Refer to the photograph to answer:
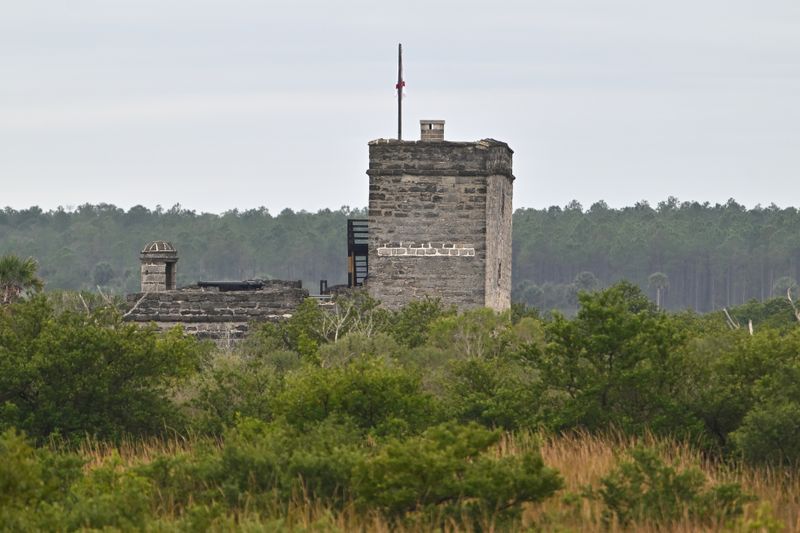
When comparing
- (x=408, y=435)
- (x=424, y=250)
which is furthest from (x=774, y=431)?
(x=424, y=250)

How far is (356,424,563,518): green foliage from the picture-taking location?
47.4 ft

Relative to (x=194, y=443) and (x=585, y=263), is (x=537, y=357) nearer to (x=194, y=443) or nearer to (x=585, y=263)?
(x=194, y=443)

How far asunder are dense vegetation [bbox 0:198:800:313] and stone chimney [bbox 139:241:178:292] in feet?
316

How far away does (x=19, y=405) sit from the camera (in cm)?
2012

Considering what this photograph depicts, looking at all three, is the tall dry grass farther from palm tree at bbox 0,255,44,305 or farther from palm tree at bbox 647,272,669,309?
palm tree at bbox 647,272,669,309

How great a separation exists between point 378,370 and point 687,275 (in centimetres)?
14160

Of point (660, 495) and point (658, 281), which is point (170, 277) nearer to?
point (660, 495)

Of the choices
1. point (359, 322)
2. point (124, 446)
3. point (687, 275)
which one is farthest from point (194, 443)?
point (687, 275)

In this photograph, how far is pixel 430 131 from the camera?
38.2 m

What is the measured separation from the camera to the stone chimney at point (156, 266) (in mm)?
38406

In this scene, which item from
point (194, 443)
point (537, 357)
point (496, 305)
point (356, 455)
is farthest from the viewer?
point (496, 305)

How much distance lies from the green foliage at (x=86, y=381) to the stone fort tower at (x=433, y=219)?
654 inches

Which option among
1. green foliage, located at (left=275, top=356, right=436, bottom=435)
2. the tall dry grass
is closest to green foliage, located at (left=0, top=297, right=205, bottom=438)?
the tall dry grass

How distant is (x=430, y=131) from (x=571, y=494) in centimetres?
2375
